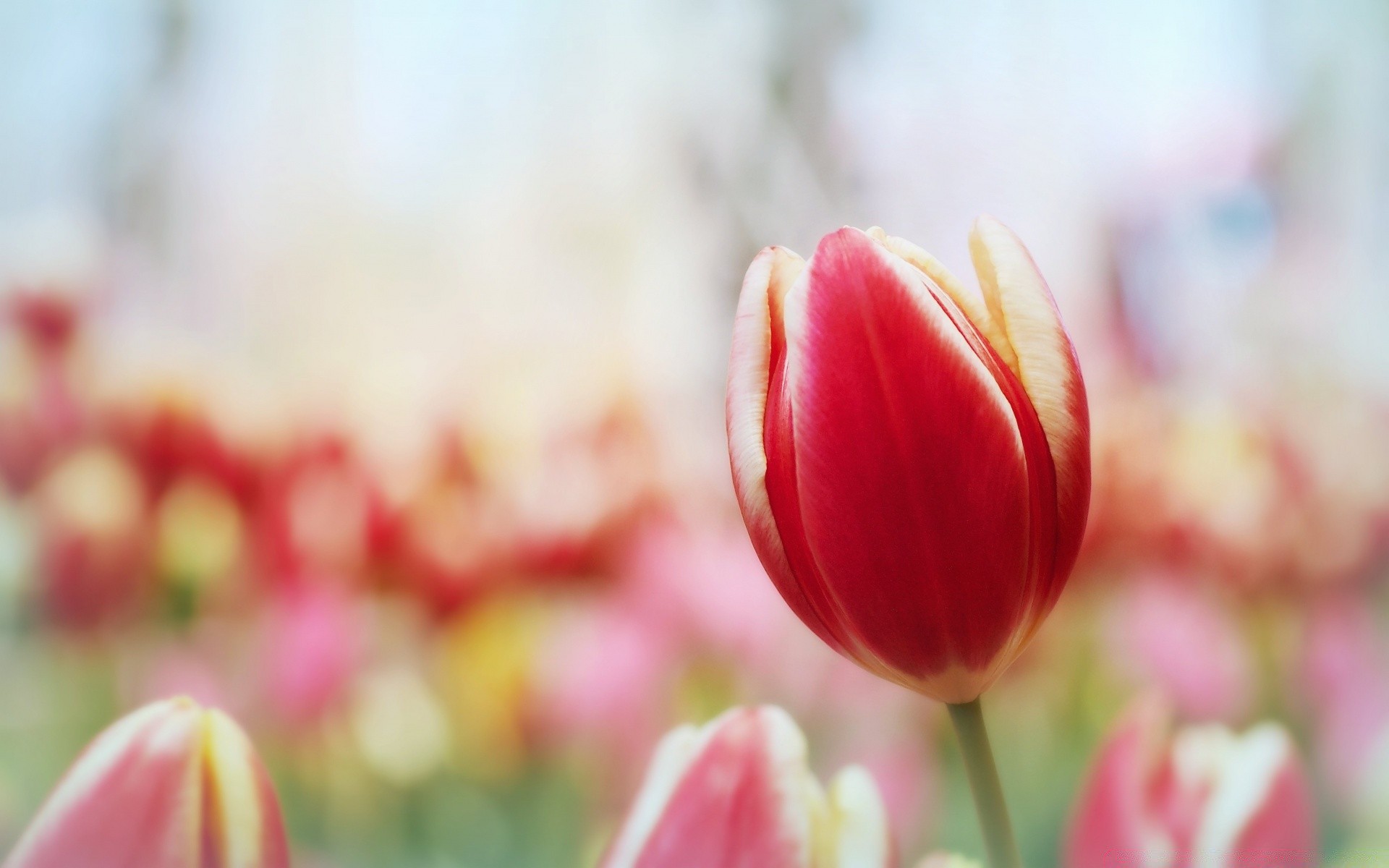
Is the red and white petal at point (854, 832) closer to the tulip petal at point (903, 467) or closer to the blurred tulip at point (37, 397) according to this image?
the tulip petal at point (903, 467)

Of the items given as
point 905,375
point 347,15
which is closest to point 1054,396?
point 905,375

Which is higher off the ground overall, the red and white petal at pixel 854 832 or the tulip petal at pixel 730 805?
the tulip petal at pixel 730 805

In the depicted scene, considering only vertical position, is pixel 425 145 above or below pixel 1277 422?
above

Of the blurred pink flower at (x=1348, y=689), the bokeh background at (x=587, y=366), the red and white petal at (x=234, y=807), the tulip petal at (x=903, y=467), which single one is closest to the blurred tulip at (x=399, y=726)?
the bokeh background at (x=587, y=366)

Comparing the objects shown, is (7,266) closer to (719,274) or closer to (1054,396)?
(719,274)

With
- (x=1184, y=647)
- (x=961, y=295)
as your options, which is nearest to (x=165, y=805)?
(x=961, y=295)

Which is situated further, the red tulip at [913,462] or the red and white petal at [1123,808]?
the red and white petal at [1123,808]

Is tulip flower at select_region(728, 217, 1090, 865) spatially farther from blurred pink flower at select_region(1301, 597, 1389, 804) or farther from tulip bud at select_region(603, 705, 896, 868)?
blurred pink flower at select_region(1301, 597, 1389, 804)

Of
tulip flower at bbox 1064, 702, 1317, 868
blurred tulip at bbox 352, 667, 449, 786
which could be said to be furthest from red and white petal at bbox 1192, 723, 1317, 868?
blurred tulip at bbox 352, 667, 449, 786
